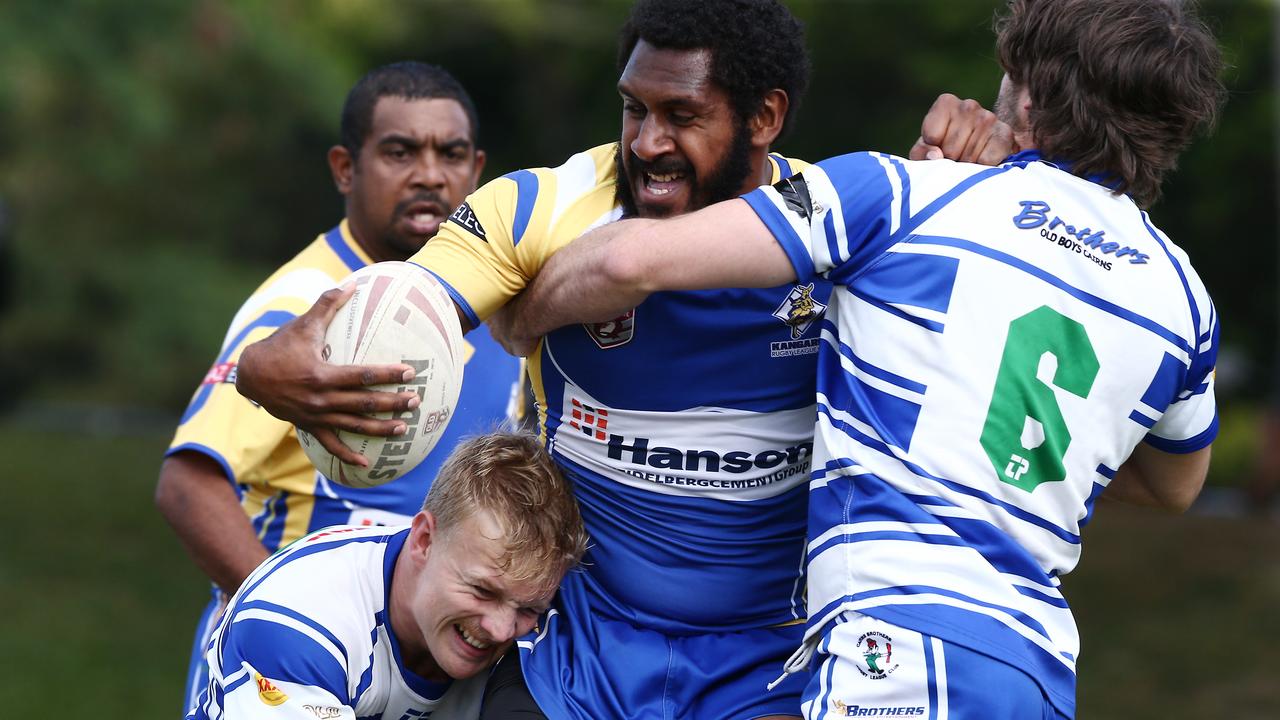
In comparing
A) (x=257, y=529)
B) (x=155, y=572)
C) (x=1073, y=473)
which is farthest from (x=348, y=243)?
(x=155, y=572)

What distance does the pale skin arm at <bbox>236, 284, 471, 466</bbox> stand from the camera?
290 centimetres

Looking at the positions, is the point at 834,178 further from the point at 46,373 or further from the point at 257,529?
the point at 46,373

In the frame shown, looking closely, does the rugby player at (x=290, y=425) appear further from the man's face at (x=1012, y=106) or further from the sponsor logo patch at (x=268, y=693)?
the man's face at (x=1012, y=106)

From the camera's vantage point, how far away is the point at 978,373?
9.43ft

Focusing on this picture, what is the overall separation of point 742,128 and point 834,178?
0.55 meters

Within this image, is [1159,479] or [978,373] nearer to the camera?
[978,373]

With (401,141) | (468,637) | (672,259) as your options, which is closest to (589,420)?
(468,637)

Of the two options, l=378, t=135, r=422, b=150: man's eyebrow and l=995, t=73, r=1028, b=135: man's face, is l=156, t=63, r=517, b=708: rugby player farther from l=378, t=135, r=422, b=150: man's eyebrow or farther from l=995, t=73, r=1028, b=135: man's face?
l=995, t=73, r=1028, b=135: man's face

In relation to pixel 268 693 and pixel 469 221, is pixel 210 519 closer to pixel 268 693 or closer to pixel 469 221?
pixel 268 693

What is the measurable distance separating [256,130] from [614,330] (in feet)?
47.9

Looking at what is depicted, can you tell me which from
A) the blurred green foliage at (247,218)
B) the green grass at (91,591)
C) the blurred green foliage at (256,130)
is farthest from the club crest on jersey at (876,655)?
the blurred green foliage at (256,130)

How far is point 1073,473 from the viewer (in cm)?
295

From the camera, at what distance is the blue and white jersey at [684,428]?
3.36 meters

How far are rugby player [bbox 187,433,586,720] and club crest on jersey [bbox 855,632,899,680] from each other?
2.71 feet
